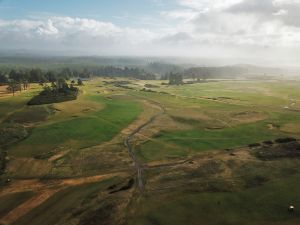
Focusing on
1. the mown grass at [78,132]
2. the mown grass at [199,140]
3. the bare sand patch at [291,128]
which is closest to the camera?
the mown grass at [199,140]

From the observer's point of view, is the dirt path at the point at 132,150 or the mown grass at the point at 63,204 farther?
the dirt path at the point at 132,150

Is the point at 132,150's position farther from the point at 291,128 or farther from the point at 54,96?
the point at 54,96

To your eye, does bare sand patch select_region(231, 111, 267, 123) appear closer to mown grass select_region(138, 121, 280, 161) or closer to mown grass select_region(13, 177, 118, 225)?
mown grass select_region(138, 121, 280, 161)

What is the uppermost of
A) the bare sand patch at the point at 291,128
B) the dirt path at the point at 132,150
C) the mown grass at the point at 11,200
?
the bare sand patch at the point at 291,128

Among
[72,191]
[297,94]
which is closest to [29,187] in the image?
[72,191]

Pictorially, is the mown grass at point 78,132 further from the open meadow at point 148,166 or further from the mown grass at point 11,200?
the mown grass at point 11,200

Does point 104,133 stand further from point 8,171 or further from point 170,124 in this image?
point 8,171

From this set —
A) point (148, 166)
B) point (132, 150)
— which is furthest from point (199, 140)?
point (148, 166)

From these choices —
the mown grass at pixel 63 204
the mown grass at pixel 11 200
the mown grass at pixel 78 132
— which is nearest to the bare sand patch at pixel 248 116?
the mown grass at pixel 78 132
